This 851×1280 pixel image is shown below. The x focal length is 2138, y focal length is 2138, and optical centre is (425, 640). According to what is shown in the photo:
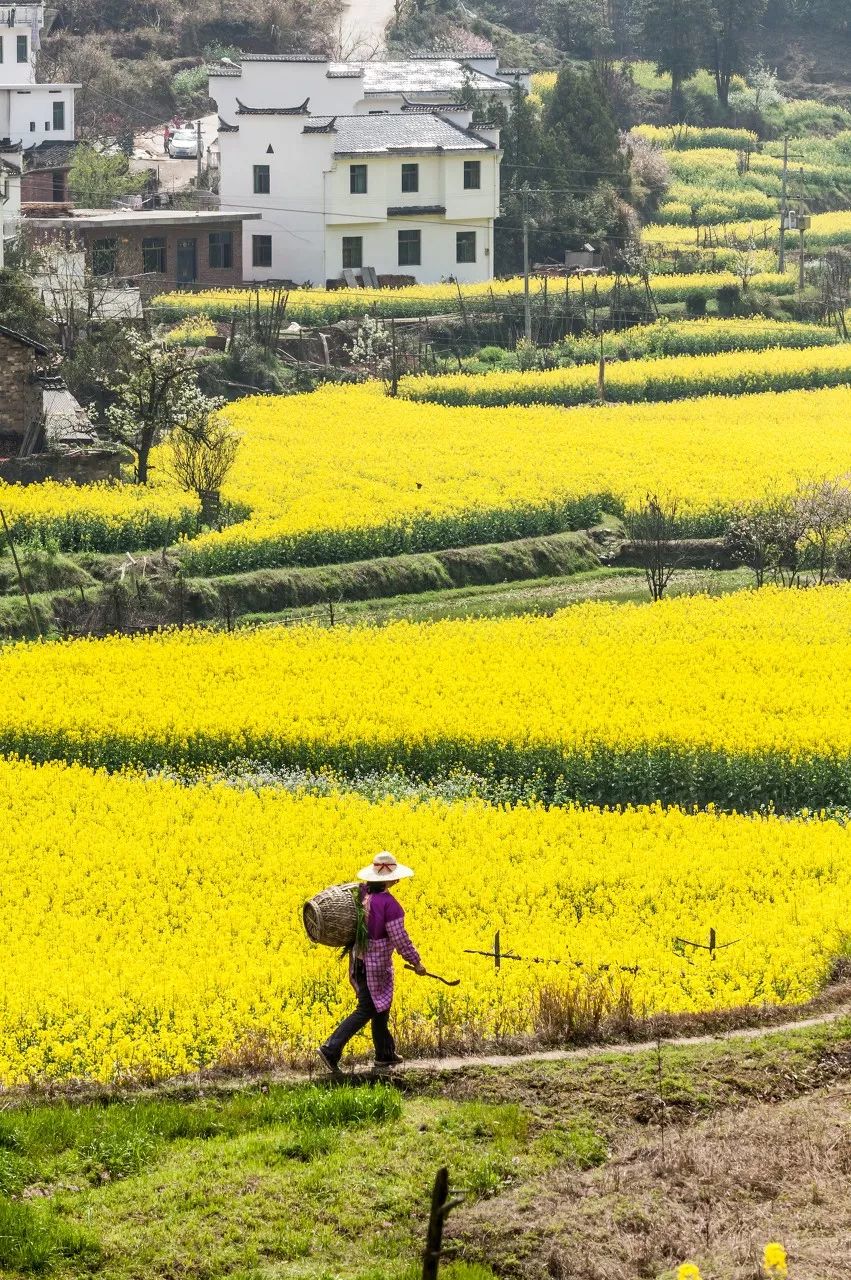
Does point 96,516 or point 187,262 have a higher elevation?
point 187,262

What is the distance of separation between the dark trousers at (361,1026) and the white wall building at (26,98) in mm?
77891

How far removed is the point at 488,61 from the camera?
96875 millimetres

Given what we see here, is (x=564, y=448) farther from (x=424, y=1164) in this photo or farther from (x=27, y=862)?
(x=424, y=1164)

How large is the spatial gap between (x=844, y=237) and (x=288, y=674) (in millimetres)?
66949

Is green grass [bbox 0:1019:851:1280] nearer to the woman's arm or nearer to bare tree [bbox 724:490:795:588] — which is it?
the woman's arm

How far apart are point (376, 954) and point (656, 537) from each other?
28.2 m

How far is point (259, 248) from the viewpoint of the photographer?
A: 7831 cm

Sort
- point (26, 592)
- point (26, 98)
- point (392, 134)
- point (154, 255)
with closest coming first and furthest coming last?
1. point (26, 592)
2. point (154, 255)
3. point (392, 134)
4. point (26, 98)

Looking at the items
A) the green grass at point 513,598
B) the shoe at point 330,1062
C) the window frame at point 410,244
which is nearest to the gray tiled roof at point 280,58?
the window frame at point 410,244

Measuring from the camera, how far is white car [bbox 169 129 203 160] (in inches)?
3711

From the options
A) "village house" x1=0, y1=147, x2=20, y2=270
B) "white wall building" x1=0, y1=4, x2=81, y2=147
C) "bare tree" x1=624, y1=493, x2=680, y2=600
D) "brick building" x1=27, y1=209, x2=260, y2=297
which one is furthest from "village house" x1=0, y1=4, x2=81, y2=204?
"bare tree" x1=624, y1=493, x2=680, y2=600

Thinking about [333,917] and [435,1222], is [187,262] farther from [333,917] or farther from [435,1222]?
[435,1222]

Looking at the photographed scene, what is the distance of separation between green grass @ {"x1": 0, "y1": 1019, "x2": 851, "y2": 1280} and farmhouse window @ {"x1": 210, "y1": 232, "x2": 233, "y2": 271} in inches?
2460

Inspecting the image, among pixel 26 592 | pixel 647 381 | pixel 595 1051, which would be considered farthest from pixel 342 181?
pixel 595 1051
